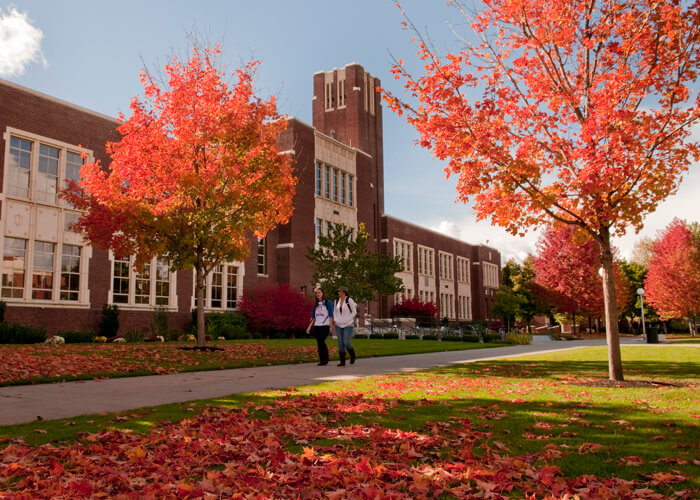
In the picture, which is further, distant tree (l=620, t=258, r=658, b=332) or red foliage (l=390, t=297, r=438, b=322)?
distant tree (l=620, t=258, r=658, b=332)

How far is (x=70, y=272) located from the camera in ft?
80.3

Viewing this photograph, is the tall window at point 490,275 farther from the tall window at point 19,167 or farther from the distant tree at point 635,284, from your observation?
the tall window at point 19,167

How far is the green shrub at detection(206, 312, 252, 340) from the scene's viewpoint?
1126 inches

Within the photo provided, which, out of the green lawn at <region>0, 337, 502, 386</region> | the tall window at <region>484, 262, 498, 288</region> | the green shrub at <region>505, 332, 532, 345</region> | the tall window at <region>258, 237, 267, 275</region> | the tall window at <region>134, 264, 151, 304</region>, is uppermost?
the tall window at <region>484, 262, 498, 288</region>

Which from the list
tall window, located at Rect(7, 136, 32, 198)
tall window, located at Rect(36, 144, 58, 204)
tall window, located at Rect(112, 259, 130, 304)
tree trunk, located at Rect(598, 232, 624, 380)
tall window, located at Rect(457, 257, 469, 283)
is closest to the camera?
tree trunk, located at Rect(598, 232, 624, 380)

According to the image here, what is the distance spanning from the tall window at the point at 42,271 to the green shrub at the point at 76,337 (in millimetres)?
2071

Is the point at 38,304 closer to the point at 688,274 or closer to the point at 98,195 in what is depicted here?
the point at 98,195

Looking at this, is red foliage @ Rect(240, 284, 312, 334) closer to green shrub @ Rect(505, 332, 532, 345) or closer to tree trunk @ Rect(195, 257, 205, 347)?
green shrub @ Rect(505, 332, 532, 345)

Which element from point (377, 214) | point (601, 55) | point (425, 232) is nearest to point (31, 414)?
point (601, 55)

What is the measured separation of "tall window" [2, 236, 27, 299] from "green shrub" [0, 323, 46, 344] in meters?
2.07

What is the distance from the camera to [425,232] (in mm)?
55844

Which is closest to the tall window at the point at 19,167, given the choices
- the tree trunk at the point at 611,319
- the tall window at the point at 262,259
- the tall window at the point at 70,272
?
the tall window at the point at 70,272

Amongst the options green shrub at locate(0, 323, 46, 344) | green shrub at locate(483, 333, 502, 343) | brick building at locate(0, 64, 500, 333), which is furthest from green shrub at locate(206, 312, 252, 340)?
green shrub at locate(483, 333, 502, 343)

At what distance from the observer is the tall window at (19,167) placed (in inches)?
894
